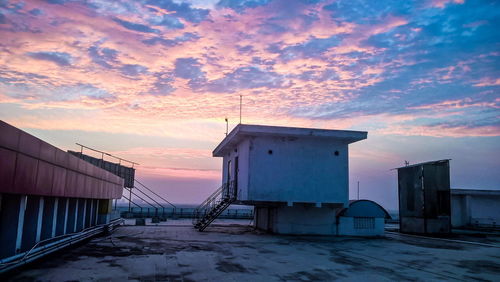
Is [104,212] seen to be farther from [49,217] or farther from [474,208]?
[474,208]

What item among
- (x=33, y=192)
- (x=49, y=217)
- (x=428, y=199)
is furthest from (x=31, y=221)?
(x=428, y=199)

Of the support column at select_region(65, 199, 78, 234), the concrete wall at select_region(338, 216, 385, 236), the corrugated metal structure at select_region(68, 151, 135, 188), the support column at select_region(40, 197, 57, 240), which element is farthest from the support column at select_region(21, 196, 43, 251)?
the corrugated metal structure at select_region(68, 151, 135, 188)

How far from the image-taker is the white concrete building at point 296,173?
2667 centimetres

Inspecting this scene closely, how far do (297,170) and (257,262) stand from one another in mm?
12644

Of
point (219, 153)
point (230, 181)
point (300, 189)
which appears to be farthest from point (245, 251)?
point (219, 153)

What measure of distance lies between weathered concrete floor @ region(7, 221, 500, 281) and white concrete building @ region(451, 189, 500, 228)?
21.0 meters

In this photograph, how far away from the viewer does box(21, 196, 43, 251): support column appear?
45.6 feet

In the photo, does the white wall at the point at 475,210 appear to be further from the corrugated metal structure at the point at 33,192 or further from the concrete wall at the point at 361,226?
the corrugated metal structure at the point at 33,192

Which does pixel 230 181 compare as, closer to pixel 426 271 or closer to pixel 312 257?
pixel 312 257

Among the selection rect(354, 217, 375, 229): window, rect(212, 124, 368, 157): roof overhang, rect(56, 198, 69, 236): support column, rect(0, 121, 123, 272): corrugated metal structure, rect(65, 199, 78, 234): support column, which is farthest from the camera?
rect(354, 217, 375, 229): window

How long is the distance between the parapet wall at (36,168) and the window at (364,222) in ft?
61.2

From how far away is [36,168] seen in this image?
12.9 meters

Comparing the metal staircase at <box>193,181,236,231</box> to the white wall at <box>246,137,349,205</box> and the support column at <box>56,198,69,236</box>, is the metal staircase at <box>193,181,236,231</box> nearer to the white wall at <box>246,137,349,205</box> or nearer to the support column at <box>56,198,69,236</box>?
the white wall at <box>246,137,349,205</box>

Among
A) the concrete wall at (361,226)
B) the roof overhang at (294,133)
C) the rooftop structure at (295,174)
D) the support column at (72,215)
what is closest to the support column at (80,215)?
the support column at (72,215)
